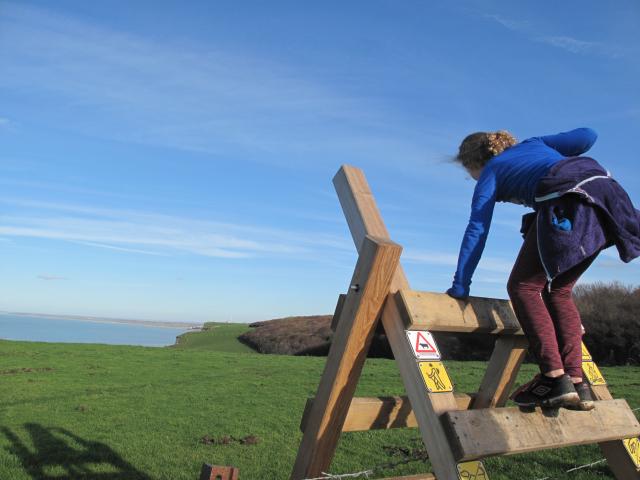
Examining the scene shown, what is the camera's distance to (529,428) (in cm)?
273

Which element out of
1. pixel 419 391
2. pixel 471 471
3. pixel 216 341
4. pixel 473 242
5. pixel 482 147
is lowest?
pixel 216 341

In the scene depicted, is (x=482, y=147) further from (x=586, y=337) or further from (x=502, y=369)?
(x=586, y=337)

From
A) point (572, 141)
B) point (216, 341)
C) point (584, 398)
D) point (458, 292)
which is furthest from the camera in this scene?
point (216, 341)

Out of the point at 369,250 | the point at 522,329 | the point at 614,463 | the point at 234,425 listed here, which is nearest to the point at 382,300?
the point at 369,250

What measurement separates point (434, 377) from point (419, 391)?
0.10 m

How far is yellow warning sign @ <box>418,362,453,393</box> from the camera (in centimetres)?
265

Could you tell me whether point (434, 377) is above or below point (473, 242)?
below

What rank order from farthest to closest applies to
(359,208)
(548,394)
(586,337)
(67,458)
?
(586,337) → (67,458) → (359,208) → (548,394)

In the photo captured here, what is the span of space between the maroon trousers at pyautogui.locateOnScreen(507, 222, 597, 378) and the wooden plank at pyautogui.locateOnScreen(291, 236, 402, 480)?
2.29 feet

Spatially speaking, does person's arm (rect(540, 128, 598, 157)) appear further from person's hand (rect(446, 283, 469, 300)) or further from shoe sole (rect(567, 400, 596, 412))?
shoe sole (rect(567, 400, 596, 412))

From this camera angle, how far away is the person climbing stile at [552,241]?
283 cm

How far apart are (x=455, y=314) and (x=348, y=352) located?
59 centimetres

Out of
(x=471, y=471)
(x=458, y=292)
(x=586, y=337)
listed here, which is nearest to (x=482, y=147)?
(x=458, y=292)

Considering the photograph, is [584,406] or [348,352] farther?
[348,352]
